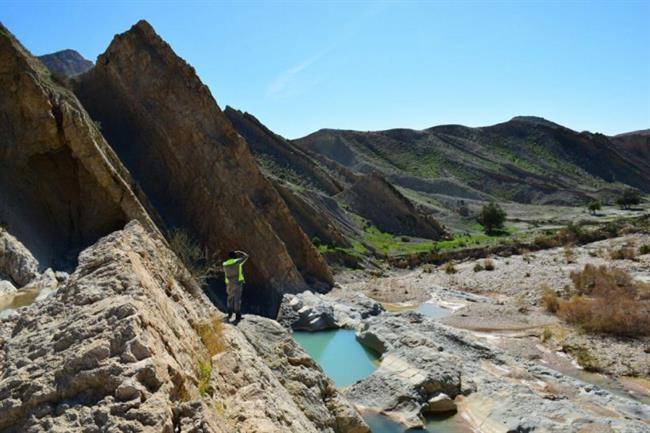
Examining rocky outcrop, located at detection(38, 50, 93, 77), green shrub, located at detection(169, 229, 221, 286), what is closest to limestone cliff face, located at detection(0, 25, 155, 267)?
green shrub, located at detection(169, 229, 221, 286)

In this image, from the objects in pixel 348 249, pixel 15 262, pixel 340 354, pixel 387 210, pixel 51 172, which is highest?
pixel 51 172

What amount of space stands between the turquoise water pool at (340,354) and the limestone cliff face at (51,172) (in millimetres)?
8946

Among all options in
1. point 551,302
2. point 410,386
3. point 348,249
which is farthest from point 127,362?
point 348,249

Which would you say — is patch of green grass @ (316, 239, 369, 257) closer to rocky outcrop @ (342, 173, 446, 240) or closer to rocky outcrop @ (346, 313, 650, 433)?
rocky outcrop @ (342, 173, 446, 240)

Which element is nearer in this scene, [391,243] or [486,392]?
[486,392]

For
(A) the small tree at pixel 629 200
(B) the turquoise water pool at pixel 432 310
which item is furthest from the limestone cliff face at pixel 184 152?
(A) the small tree at pixel 629 200

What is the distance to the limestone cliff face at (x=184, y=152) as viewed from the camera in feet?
95.2

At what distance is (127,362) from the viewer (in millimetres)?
3422

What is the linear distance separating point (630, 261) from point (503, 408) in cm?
2824

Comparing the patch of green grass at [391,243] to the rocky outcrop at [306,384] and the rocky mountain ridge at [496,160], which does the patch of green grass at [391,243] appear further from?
the rocky outcrop at [306,384]

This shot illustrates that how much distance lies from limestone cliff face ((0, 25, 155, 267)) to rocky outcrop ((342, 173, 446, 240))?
43.6 meters

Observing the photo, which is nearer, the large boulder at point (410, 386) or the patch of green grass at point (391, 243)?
the large boulder at point (410, 386)

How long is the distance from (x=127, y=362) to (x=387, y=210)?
6177 cm

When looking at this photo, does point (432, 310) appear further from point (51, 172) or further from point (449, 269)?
Answer: point (51, 172)
